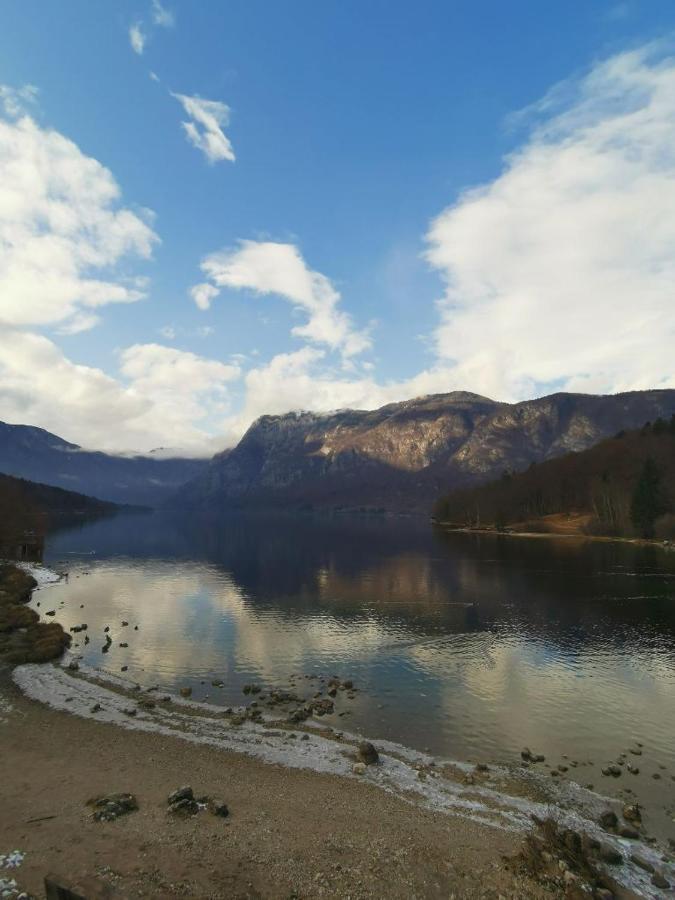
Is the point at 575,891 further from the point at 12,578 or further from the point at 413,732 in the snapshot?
the point at 12,578

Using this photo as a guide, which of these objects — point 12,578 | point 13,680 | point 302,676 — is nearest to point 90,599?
point 12,578

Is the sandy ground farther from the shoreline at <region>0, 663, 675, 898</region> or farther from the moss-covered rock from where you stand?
the moss-covered rock

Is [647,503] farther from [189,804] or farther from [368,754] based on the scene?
[189,804]

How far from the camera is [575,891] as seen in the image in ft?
63.8

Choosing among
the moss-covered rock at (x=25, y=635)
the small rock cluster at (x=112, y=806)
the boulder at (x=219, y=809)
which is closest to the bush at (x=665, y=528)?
the moss-covered rock at (x=25, y=635)

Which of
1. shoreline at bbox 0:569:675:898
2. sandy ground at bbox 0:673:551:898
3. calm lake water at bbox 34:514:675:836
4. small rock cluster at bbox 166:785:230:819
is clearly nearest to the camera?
sandy ground at bbox 0:673:551:898

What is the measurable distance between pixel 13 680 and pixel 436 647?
4442cm

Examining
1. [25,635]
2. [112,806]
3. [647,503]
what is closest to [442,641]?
[112,806]

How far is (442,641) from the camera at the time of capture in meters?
62.1

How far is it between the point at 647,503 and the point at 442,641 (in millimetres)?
133804

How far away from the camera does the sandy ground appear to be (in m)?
19.8

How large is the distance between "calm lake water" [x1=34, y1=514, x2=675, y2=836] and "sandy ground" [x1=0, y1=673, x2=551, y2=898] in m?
10.0

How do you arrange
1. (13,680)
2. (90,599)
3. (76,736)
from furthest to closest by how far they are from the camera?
1. (90,599)
2. (13,680)
3. (76,736)

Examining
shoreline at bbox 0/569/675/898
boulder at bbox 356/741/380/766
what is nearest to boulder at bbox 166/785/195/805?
shoreline at bbox 0/569/675/898
